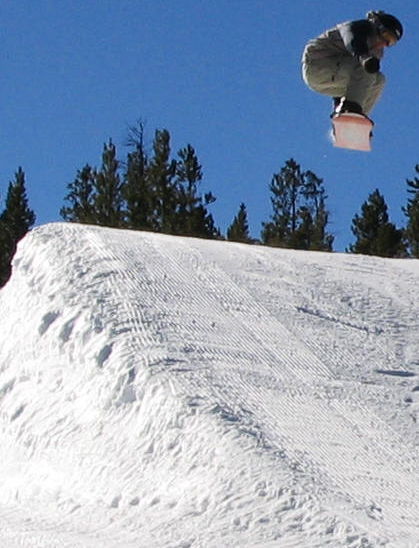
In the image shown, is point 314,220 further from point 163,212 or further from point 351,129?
point 351,129

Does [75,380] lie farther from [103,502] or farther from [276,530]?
[276,530]

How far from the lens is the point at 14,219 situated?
3775cm

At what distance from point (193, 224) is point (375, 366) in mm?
27032

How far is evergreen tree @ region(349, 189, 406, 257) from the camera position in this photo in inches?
1378

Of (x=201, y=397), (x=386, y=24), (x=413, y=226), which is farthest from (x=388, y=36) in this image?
(x=413, y=226)

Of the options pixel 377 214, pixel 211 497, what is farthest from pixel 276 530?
pixel 377 214

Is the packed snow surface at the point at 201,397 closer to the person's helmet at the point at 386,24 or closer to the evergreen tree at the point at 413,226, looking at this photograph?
the person's helmet at the point at 386,24

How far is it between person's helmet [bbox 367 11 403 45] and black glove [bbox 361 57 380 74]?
0.21 m

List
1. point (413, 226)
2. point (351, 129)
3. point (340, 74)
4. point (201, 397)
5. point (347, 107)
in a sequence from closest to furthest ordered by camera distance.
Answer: point (201, 397)
point (351, 129)
point (347, 107)
point (340, 74)
point (413, 226)

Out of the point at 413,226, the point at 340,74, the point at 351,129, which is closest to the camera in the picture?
the point at 351,129

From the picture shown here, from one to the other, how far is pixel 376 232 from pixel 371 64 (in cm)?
2807

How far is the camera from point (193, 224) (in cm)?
3491

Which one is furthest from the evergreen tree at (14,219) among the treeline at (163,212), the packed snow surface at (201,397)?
the packed snow surface at (201,397)

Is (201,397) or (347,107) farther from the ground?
(347,107)
